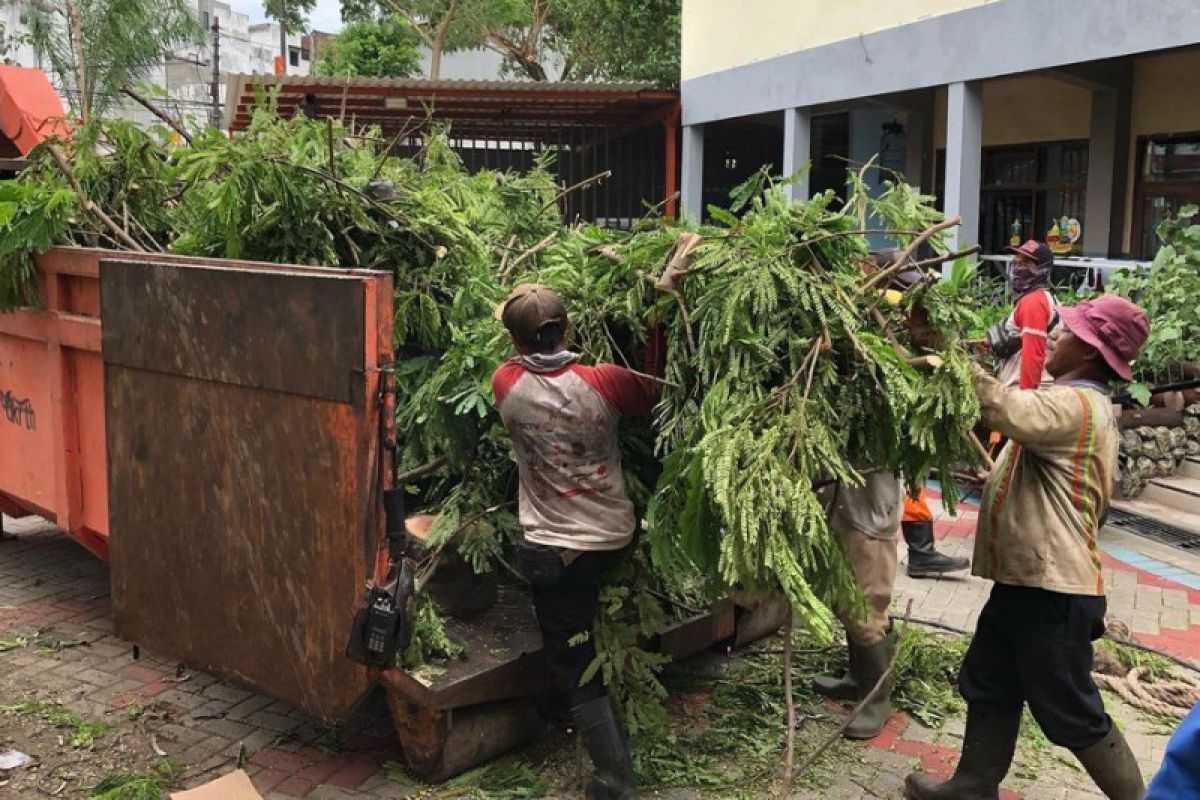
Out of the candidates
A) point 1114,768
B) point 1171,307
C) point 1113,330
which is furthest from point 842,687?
point 1171,307

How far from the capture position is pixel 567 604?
3.58 metres

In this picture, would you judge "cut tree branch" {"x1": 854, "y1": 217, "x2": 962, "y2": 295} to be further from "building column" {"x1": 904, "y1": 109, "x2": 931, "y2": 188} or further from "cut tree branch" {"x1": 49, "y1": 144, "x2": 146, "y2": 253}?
"building column" {"x1": 904, "y1": 109, "x2": 931, "y2": 188}

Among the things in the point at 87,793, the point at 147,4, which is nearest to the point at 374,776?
the point at 87,793

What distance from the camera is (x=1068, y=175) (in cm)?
1216

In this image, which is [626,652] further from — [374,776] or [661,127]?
[661,127]

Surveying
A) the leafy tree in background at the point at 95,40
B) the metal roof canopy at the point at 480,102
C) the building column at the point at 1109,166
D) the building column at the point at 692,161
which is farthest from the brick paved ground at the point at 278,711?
the leafy tree in background at the point at 95,40

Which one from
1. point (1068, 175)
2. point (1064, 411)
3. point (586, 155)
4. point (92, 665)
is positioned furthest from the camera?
point (586, 155)

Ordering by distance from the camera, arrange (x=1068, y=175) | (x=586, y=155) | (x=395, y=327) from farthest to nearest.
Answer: (x=586, y=155) < (x=1068, y=175) < (x=395, y=327)

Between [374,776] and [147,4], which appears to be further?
[147,4]

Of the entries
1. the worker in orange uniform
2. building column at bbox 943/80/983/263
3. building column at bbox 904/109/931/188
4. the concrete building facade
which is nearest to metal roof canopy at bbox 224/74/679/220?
the concrete building facade

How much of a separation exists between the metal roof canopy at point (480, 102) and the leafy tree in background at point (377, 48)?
12521 millimetres

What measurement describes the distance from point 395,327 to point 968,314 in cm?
200

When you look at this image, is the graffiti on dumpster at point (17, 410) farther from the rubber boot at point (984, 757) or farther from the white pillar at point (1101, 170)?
the white pillar at point (1101, 170)

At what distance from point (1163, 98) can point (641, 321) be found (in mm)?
9265
